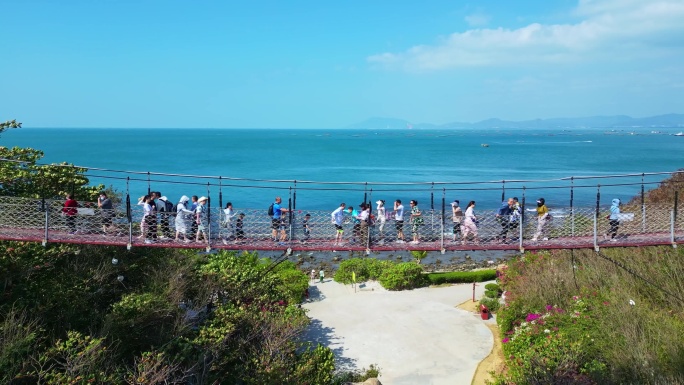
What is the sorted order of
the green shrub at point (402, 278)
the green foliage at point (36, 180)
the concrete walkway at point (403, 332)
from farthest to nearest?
1. the green shrub at point (402, 278)
2. the concrete walkway at point (403, 332)
3. the green foliage at point (36, 180)

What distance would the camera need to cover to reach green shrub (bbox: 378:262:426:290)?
68.6 feet

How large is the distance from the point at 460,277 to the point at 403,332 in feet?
24.7

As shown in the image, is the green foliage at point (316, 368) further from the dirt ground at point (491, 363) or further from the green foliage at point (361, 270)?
the green foliage at point (361, 270)

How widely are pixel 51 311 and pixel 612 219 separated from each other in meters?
11.4

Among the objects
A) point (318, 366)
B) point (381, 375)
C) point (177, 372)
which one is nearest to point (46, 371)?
point (177, 372)

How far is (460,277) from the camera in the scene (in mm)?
22938

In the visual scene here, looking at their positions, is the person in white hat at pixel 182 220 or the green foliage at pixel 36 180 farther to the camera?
the green foliage at pixel 36 180

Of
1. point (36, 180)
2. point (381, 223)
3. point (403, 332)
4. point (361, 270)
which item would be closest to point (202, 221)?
point (381, 223)

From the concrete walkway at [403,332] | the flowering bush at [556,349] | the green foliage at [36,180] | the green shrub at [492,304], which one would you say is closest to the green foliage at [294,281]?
the concrete walkway at [403,332]

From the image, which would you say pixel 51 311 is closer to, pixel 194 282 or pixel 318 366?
pixel 194 282

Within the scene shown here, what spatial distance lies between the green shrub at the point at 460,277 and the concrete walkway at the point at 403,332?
4.36 feet

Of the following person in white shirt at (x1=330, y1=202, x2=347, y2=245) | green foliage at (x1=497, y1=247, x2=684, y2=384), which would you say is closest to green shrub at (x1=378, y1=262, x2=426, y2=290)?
green foliage at (x1=497, y1=247, x2=684, y2=384)

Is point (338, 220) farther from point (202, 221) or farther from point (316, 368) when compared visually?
point (316, 368)

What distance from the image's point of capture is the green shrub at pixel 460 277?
887 inches
